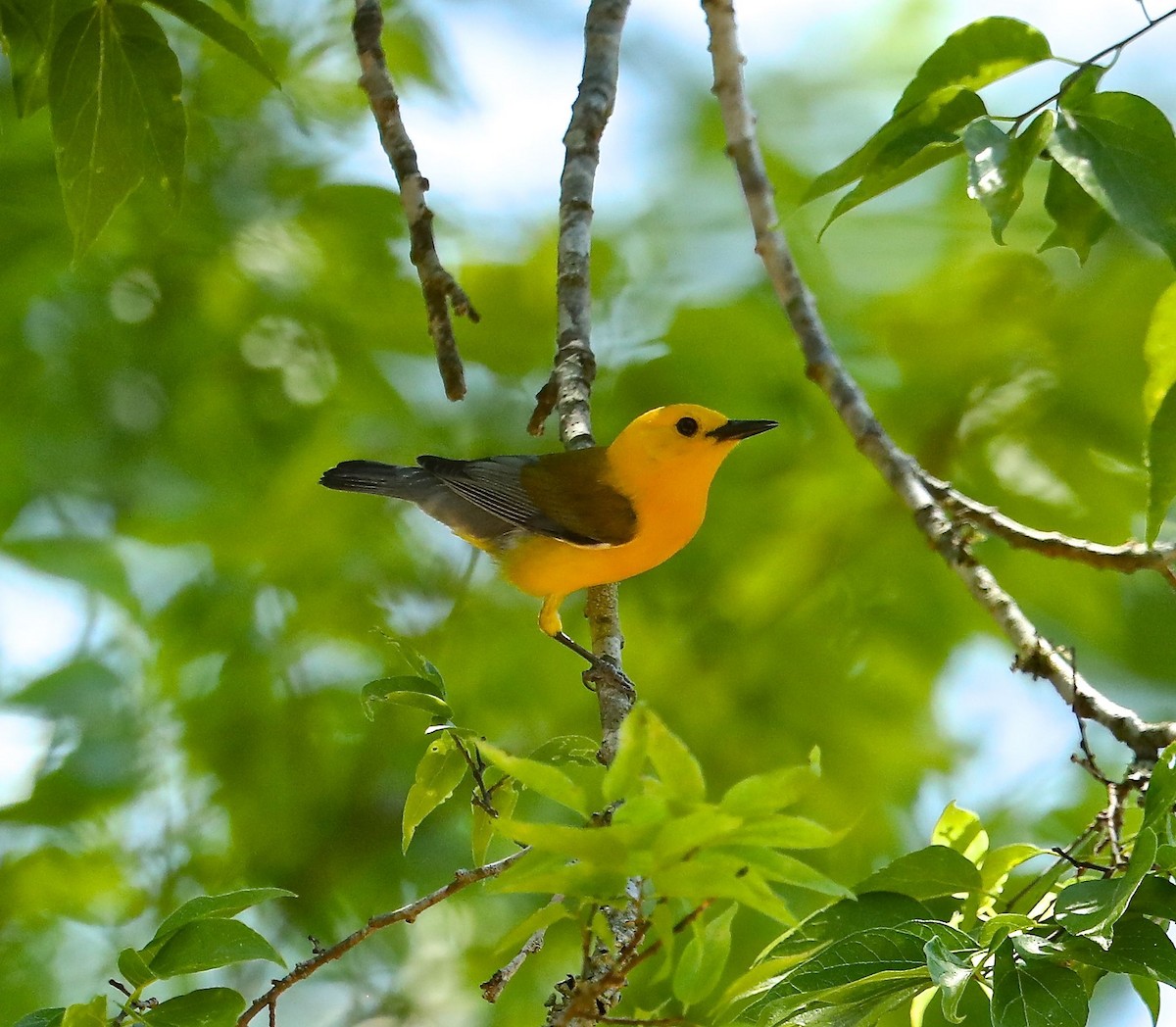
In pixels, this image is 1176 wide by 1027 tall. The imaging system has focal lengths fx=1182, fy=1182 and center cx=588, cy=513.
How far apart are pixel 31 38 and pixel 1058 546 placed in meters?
2.90

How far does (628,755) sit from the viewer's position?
65.6 inches

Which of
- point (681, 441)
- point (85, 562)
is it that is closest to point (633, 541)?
point (681, 441)

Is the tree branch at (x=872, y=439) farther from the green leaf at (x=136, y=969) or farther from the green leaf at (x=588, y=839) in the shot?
the green leaf at (x=136, y=969)

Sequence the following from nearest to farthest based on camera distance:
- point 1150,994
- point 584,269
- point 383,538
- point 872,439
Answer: point 1150,994, point 872,439, point 584,269, point 383,538

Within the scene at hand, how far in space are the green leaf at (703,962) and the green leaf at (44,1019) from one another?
3.79 feet

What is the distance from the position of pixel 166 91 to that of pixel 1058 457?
4.52 metres

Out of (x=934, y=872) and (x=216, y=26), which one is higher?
(x=216, y=26)

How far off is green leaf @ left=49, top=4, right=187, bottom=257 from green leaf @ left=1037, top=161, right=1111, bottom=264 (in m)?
2.08

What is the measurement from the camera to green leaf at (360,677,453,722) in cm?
219

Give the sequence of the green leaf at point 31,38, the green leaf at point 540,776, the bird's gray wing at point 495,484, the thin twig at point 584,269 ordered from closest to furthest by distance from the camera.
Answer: the green leaf at point 540,776 → the green leaf at point 31,38 → the thin twig at point 584,269 → the bird's gray wing at point 495,484

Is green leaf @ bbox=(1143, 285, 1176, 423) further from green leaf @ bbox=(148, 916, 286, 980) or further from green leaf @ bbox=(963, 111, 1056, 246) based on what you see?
green leaf @ bbox=(148, 916, 286, 980)

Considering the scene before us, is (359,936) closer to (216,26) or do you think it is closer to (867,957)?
(867,957)

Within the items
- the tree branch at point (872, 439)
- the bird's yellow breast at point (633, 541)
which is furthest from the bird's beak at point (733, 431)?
the tree branch at point (872, 439)

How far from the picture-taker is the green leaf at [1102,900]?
180 cm
